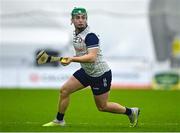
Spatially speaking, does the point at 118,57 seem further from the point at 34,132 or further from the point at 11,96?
the point at 34,132

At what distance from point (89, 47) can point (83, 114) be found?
4.32 metres

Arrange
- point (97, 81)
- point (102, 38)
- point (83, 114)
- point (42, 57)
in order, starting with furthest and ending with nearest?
point (102, 38) < point (83, 114) < point (97, 81) < point (42, 57)

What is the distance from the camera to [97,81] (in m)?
13.9

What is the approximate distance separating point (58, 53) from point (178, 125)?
62.6 ft

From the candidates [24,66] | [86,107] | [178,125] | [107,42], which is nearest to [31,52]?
[24,66]

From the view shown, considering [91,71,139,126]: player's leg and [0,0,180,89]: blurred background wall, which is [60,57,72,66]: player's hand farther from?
[0,0,180,89]: blurred background wall

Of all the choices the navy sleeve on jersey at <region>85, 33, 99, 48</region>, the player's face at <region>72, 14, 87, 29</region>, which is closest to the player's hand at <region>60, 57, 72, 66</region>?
the navy sleeve on jersey at <region>85, 33, 99, 48</region>

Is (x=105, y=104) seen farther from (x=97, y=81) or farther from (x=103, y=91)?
(x=97, y=81)

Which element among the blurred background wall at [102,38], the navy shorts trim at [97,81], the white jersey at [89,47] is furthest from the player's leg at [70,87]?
the blurred background wall at [102,38]

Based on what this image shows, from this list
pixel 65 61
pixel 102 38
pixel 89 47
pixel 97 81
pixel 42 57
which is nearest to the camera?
pixel 65 61

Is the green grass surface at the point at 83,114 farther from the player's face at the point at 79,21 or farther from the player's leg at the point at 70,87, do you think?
the player's face at the point at 79,21

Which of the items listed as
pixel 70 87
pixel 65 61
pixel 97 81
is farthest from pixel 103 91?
pixel 65 61

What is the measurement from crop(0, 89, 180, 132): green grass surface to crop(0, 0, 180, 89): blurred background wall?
6.23 meters

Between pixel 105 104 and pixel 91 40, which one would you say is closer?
pixel 91 40
